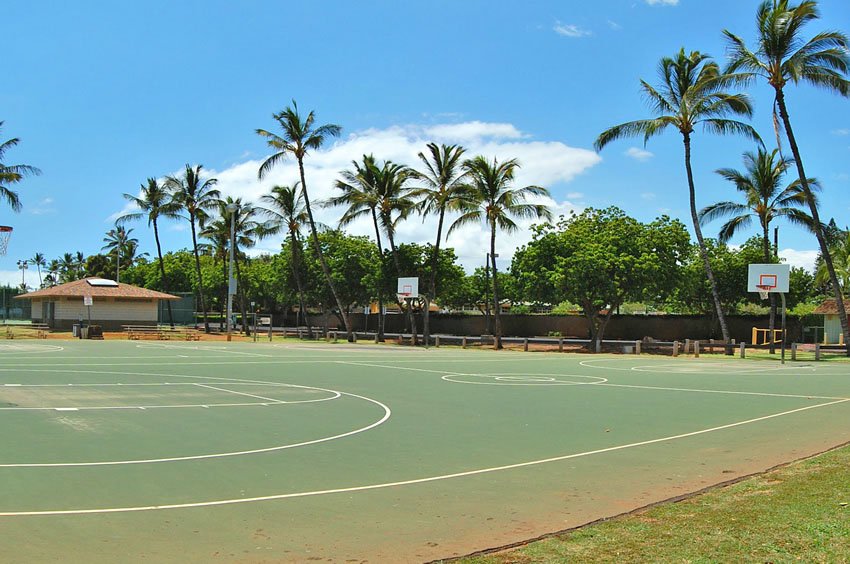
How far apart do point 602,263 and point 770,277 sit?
855 centimetres

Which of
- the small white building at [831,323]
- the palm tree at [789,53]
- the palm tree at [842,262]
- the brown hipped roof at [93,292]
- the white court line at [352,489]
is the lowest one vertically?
the white court line at [352,489]

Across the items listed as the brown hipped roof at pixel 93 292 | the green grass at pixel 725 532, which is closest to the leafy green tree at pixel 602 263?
the brown hipped roof at pixel 93 292

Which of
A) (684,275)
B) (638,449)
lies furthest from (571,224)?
(638,449)

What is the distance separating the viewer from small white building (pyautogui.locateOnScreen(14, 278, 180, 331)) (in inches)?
2277

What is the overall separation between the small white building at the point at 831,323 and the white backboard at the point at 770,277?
725 inches

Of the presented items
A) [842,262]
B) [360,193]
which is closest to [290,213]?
[360,193]

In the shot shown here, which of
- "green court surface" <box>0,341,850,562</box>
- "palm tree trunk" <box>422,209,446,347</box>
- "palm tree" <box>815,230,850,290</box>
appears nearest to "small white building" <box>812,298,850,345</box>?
"palm tree" <box>815,230,850,290</box>

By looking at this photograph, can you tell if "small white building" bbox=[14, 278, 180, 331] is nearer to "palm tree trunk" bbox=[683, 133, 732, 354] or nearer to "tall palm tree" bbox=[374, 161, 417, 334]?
"tall palm tree" bbox=[374, 161, 417, 334]

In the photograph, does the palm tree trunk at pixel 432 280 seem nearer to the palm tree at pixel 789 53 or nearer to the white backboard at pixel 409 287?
the white backboard at pixel 409 287

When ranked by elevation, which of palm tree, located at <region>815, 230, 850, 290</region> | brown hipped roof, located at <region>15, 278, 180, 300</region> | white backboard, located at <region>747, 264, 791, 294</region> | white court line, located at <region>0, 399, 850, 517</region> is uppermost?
palm tree, located at <region>815, 230, 850, 290</region>

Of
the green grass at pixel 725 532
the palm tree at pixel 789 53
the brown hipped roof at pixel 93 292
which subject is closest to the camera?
the green grass at pixel 725 532

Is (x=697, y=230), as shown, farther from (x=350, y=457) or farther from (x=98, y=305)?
(x=98, y=305)

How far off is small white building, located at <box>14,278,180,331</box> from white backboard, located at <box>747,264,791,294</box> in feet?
138

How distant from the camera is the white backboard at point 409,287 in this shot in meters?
51.5
